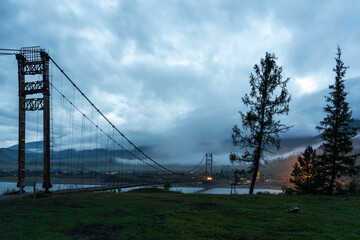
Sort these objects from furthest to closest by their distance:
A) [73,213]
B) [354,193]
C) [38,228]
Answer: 1. [354,193]
2. [73,213]
3. [38,228]

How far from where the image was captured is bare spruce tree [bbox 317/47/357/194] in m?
29.1

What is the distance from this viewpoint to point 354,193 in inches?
1120

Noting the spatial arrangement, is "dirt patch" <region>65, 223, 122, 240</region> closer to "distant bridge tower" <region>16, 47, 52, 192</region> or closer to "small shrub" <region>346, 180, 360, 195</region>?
"distant bridge tower" <region>16, 47, 52, 192</region>

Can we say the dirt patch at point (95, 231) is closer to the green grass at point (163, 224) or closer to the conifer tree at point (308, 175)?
the green grass at point (163, 224)

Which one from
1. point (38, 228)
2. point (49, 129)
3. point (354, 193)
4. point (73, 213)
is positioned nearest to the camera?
point (38, 228)

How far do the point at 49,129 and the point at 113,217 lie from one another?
15.6 meters

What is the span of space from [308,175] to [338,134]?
23.7 feet

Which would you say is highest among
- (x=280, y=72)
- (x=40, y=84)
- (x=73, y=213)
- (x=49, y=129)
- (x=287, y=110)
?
(x=280, y=72)

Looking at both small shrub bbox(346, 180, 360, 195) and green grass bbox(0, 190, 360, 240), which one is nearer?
green grass bbox(0, 190, 360, 240)

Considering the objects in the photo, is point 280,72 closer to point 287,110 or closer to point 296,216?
point 287,110

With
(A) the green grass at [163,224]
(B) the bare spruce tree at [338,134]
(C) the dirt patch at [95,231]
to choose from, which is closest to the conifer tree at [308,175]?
(B) the bare spruce tree at [338,134]

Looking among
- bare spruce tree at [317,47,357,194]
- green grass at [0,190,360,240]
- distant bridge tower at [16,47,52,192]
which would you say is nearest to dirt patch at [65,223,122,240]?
Answer: green grass at [0,190,360,240]

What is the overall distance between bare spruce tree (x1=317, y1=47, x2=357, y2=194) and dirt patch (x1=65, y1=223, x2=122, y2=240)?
89.3ft

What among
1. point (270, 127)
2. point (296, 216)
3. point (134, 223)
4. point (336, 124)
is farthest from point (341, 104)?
point (134, 223)
